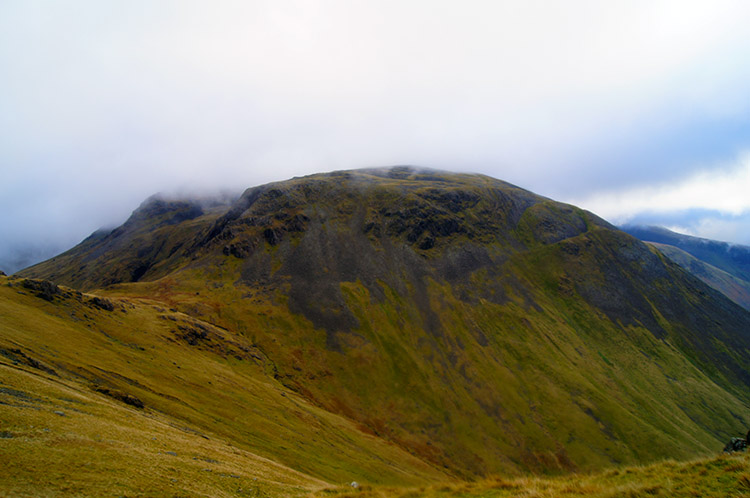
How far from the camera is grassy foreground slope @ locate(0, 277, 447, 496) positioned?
47.8 feet

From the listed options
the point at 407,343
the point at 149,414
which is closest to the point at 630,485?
the point at 149,414

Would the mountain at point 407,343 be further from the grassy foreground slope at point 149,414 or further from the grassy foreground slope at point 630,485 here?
the grassy foreground slope at point 630,485

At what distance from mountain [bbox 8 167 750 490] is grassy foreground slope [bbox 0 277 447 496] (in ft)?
2.25

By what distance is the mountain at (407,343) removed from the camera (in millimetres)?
59875

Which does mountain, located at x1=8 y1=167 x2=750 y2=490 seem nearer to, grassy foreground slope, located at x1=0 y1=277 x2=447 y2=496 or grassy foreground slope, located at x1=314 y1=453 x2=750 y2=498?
grassy foreground slope, located at x1=0 y1=277 x2=447 y2=496

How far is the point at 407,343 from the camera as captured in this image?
124250 millimetres

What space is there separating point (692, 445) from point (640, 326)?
61793 millimetres

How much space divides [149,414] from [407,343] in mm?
98983

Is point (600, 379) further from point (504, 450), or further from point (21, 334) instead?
point (21, 334)

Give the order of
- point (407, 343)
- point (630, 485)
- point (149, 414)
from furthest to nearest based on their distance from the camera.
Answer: point (407, 343), point (149, 414), point (630, 485)

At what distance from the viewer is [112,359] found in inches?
1929

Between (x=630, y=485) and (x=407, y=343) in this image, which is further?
(x=407, y=343)

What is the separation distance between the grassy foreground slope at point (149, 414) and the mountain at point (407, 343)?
69 centimetres

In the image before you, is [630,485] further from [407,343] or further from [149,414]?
[407,343]
